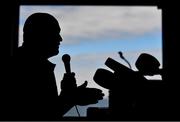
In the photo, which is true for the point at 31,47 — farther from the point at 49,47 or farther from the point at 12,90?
the point at 12,90

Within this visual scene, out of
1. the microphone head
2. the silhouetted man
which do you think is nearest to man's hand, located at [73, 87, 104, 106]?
the silhouetted man

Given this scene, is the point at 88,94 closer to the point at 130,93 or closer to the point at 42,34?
the point at 130,93

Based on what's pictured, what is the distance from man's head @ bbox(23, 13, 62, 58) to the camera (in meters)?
1.31

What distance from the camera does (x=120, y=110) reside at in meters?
1.12

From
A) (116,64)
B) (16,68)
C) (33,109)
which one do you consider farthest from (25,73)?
(116,64)

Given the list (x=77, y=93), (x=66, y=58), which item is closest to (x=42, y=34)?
(x=66, y=58)

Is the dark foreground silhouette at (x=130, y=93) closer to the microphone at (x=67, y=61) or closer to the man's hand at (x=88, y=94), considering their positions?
the man's hand at (x=88, y=94)

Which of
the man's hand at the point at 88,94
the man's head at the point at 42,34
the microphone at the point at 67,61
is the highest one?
the man's head at the point at 42,34

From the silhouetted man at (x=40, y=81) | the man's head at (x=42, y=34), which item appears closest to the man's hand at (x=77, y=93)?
the silhouetted man at (x=40, y=81)

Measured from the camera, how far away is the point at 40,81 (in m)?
1.26

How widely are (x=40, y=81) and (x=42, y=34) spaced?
6.5 inches

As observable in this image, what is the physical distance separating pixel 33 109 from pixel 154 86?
0.35m

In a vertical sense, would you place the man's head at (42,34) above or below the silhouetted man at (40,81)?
above

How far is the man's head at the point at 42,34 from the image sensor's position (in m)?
1.31
